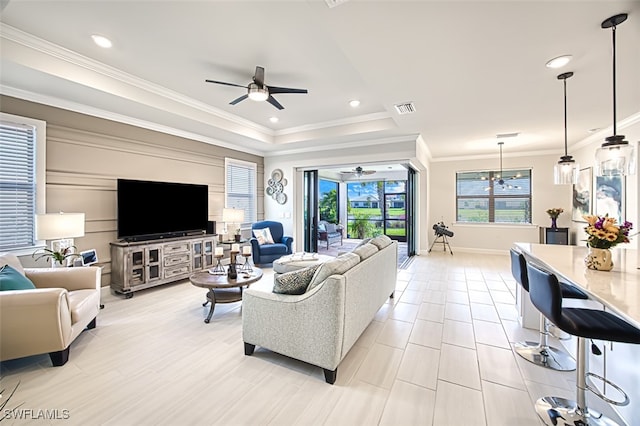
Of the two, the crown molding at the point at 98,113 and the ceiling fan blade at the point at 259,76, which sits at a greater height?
the ceiling fan blade at the point at 259,76

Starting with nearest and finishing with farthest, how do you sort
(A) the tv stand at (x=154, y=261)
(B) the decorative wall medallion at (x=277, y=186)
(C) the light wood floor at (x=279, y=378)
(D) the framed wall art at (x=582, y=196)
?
(C) the light wood floor at (x=279, y=378) → (A) the tv stand at (x=154, y=261) → (D) the framed wall art at (x=582, y=196) → (B) the decorative wall medallion at (x=277, y=186)

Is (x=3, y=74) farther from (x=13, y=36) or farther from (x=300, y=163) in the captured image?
(x=300, y=163)

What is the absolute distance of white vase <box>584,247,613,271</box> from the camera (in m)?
1.95

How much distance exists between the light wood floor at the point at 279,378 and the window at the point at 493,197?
195 inches

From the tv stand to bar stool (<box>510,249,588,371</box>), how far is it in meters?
4.59

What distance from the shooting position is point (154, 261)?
13.4 ft

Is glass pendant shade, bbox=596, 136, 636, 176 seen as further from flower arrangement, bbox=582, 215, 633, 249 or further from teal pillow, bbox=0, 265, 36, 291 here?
teal pillow, bbox=0, 265, 36, 291

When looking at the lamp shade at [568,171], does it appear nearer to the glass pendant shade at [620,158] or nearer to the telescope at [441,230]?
the glass pendant shade at [620,158]

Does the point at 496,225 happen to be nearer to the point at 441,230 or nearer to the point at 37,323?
the point at 441,230

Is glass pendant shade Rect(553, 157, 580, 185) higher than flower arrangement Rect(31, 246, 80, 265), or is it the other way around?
glass pendant shade Rect(553, 157, 580, 185)

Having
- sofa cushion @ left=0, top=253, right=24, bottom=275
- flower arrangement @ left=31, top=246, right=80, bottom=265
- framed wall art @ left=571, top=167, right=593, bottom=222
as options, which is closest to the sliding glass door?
flower arrangement @ left=31, top=246, right=80, bottom=265

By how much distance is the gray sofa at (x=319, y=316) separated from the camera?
2023 mm

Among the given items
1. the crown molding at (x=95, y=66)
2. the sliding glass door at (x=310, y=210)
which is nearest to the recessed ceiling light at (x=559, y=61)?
the crown molding at (x=95, y=66)

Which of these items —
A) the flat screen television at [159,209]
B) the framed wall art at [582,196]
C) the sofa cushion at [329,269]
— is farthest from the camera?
the framed wall art at [582,196]
